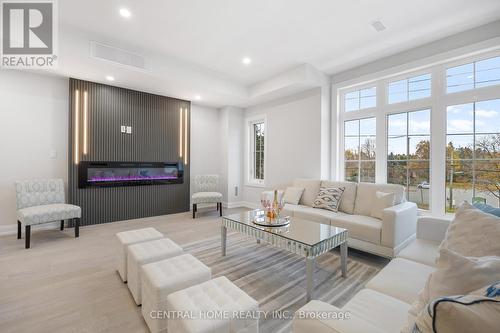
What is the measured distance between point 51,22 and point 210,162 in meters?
3.87

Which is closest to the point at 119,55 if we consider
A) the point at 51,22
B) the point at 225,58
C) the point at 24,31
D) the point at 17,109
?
the point at 51,22

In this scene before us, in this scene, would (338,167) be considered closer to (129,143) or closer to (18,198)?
(129,143)

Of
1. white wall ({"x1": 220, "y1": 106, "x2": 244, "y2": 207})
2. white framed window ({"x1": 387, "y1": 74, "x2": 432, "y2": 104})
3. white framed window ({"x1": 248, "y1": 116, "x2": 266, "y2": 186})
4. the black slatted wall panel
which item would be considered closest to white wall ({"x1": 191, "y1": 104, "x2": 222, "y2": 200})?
white wall ({"x1": 220, "y1": 106, "x2": 244, "y2": 207})

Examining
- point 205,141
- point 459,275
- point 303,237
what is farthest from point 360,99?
point 459,275

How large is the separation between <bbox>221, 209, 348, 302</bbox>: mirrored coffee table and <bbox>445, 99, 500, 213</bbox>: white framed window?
6.76 feet

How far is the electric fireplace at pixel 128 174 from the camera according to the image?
415 cm

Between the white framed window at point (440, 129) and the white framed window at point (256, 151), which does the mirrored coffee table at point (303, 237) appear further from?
the white framed window at point (256, 151)

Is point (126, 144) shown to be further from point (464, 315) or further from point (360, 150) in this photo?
point (464, 315)

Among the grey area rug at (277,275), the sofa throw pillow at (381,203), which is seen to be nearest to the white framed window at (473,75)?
the sofa throw pillow at (381,203)

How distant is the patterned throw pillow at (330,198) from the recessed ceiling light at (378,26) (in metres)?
2.31

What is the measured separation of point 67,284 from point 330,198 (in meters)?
3.43

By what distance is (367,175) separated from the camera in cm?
404

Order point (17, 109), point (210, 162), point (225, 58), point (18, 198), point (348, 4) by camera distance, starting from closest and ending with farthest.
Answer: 1. point (348, 4)
2. point (18, 198)
3. point (17, 109)
4. point (225, 58)
5. point (210, 162)

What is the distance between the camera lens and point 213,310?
126 cm
